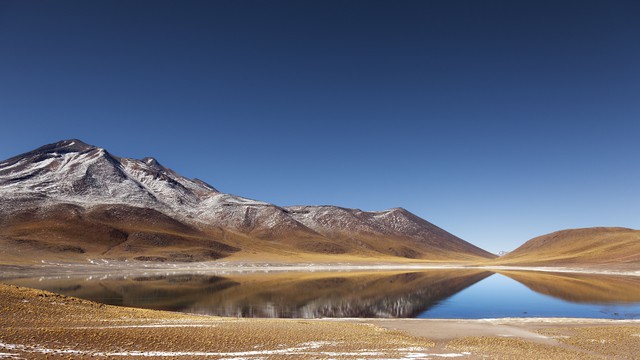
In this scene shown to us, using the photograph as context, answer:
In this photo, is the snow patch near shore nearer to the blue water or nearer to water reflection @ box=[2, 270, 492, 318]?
water reflection @ box=[2, 270, 492, 318]

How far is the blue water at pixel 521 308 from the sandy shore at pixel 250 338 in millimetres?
11917

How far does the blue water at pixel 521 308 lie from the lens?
133 ft

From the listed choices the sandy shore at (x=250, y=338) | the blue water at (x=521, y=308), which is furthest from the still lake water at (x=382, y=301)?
the sandy shore at (x=250, y=338)

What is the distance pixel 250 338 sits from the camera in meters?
21.9

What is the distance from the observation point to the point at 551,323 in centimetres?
3309

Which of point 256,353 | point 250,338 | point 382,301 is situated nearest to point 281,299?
point 382,301

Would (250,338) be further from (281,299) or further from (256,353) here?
(281,299)

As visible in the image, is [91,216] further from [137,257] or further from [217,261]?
[217,261]

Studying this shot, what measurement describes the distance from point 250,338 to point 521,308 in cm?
3731

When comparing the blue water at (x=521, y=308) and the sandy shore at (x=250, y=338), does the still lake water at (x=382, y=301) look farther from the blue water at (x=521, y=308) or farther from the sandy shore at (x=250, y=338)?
the sandy shore at (x=250, y=338)

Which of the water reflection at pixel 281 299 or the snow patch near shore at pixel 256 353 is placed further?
the water reflection at pixel 281 299

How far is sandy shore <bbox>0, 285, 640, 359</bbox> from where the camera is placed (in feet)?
60.0

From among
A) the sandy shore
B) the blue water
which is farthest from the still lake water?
the sandy shore

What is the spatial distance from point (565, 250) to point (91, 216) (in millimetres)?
207310
